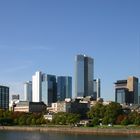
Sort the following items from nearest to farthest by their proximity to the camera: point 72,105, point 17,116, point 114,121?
point 114,121 → point 17,116 → point 72,105

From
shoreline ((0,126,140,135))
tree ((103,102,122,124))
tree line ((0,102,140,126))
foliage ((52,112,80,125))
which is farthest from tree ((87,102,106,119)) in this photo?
shoreline ((0,126,140,135))

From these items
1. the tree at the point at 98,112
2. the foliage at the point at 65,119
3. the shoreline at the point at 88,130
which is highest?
the tree at the point at 98,112

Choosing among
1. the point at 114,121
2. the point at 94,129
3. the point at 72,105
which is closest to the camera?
the point at 94,129

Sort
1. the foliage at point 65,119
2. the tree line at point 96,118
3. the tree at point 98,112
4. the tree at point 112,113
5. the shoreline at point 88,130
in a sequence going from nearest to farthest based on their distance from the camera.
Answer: the shoreline at point 88,130
the tree line at point 96,118
the tree at point 112,113
the foliage at point 65,119
the tree at point 98,112

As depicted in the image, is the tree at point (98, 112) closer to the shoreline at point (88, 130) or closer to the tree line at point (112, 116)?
the tree line at point (112, 116)

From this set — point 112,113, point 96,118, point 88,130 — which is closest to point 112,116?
point 112,113

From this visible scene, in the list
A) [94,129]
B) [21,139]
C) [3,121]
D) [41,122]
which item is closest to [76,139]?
[21,139]

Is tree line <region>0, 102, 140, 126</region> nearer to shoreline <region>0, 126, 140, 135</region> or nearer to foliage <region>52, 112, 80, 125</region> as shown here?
foliage <region>52, 112, 80, 125</region>

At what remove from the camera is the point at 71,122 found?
142500 millimetres

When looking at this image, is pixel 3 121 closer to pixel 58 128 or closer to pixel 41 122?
pixel 41 122

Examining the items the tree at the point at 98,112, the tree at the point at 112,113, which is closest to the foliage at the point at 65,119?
the tree at the point at 98,112

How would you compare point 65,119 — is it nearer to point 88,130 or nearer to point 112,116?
point 112,116

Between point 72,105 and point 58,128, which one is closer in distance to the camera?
point 58,128

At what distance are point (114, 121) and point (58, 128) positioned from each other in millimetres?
18942
